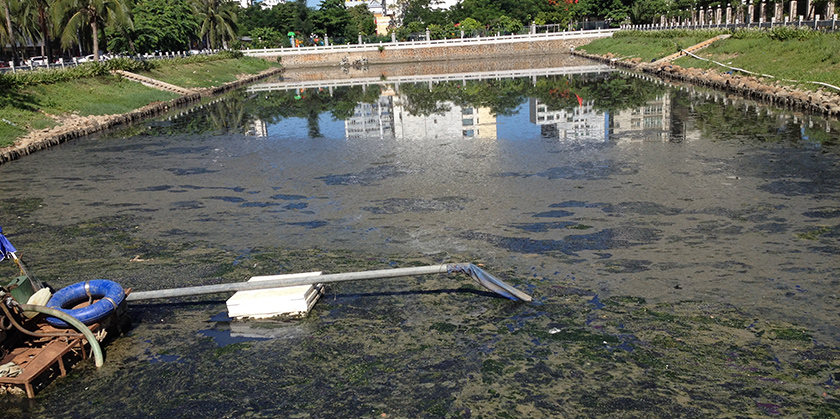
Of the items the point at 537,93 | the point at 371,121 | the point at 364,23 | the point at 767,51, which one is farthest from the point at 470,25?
the point at 371,121

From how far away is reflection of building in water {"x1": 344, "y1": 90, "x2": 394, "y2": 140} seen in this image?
26.3 meters

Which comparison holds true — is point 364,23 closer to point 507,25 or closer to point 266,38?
point 266,38

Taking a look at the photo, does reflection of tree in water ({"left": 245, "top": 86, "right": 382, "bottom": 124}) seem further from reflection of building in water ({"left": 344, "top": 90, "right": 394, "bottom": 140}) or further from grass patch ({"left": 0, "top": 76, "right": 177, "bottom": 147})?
grass patch ({"left": 0, "top": 76, "right": 177, "bottom": 147})

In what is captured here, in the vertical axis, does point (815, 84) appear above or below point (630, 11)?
below

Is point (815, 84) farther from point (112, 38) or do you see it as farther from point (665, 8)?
point (665, 8)

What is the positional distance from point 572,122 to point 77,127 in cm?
2186

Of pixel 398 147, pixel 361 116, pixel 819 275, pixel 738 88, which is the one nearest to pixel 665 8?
pixel 738 88

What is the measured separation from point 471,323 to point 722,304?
320 centimetres

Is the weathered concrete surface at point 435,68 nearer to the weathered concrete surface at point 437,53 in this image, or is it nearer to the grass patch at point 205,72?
the weathered concrete surface at point 437,53

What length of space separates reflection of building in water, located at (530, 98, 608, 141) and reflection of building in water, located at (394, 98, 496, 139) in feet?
6.34

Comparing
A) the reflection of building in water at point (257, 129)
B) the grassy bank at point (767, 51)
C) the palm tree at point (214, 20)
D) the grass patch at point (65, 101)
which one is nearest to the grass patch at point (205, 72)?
the grass patch at point (65, 101)

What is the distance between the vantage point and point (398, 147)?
2289cm

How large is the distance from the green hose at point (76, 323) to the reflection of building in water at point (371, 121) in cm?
1805

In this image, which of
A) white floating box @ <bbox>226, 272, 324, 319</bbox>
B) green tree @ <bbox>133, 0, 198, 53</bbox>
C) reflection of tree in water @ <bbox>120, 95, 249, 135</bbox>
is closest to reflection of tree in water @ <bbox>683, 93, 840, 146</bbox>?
white floating box @ <bbox>226, 272, 324, 319</bbox>
